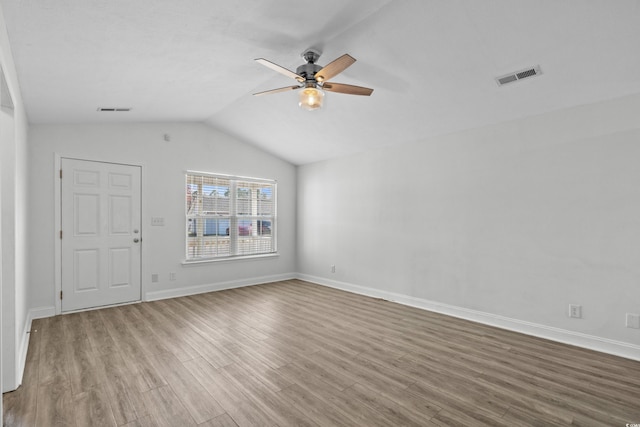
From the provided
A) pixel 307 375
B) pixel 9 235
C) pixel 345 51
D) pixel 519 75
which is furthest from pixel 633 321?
pixel 9 235

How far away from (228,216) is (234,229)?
0.90 ft

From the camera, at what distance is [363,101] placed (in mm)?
3980

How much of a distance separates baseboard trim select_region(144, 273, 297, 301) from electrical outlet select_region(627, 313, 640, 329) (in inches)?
202

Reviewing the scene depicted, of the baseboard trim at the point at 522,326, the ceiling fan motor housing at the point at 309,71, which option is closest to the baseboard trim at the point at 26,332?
the ceiling fan motor housing at the point at 309,71

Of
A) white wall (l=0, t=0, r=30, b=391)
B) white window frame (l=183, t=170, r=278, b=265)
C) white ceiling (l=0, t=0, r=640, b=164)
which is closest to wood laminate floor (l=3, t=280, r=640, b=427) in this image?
white wall (l=0, t=0, r=30, b=391)

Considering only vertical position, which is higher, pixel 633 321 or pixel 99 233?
pixel 99 233

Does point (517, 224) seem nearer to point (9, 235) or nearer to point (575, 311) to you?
point (575, 311)

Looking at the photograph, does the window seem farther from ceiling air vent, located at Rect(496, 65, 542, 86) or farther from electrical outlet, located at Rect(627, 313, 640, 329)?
electrical outlet, located at Rect(627, 313, 640, 329)

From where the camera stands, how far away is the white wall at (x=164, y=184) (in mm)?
4039

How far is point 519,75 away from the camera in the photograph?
2.98m

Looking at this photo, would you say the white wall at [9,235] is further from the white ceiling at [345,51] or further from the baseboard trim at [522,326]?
the baseboard trim at [522,326]

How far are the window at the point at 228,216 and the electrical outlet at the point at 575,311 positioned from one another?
4819mm

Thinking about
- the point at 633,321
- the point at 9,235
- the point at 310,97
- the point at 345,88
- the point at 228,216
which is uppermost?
the point at 345,88

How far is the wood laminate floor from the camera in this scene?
6.77 ft
